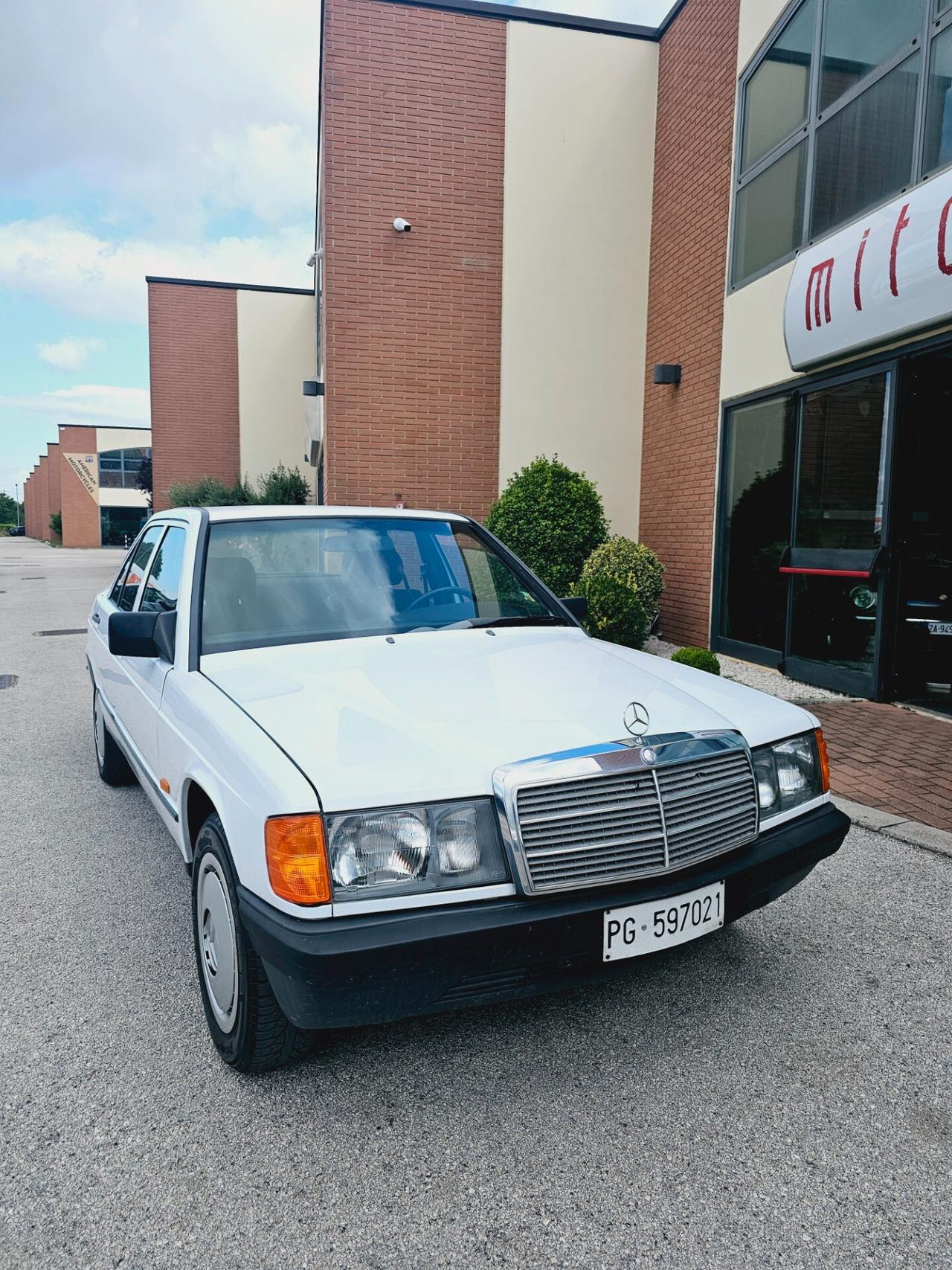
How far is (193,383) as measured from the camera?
26516 mm

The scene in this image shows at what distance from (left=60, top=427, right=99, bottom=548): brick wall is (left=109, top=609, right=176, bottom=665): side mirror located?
57926 mm

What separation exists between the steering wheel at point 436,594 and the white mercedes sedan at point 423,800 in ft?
0.28

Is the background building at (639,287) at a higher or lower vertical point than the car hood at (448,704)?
higher

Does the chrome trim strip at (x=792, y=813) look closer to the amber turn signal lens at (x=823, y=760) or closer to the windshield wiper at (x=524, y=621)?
the amber turn signal lens at (x=823, y=760)

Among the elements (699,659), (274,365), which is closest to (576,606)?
(699,659)

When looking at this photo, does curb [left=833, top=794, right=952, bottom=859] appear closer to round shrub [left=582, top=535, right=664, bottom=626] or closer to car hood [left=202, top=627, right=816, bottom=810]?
car hood [left=202, top=627, right=816, bottom=810]

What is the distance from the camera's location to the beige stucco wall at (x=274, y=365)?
2597 centimetres

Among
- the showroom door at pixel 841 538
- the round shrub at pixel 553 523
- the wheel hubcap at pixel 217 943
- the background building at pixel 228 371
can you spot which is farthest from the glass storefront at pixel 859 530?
the background building at pixel 228 371

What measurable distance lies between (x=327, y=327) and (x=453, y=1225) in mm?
10772

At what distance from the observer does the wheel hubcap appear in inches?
91.8

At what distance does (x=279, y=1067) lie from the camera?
2.35 meters

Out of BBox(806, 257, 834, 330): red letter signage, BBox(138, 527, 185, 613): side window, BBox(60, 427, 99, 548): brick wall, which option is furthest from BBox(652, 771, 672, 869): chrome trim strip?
BBox(60, 427, 99, 548): brick wall

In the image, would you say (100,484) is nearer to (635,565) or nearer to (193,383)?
(193,383)

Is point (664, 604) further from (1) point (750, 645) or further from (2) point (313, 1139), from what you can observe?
(2) point (313, 1139)
